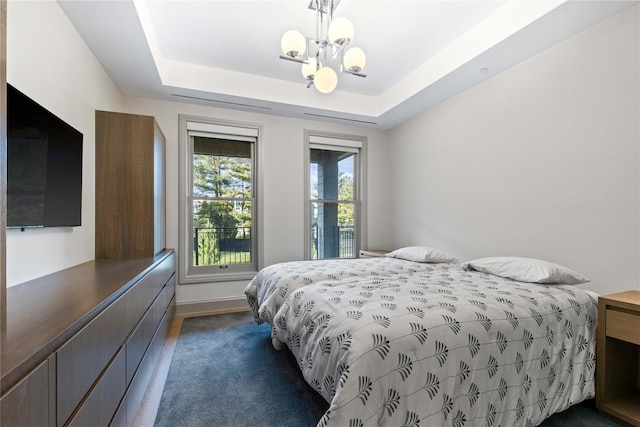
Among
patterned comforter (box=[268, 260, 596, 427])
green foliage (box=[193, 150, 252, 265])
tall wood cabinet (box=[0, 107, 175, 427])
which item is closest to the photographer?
tall wood cabinet (box=[0, 107, 175, 427])

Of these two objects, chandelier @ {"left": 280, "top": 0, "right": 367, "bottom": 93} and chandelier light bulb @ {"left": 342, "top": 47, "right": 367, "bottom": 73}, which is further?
chandelier light bulb @ {"left": 342, "top": 47, "right": 367, "bottom": 73}

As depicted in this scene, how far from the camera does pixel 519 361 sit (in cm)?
148

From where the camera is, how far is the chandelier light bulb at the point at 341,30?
190 cm

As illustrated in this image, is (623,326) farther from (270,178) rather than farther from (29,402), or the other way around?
(270,178)

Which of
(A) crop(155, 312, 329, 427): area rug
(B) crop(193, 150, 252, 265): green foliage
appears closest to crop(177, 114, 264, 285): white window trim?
(B) crop(193, 150, 252, 265): green foliage

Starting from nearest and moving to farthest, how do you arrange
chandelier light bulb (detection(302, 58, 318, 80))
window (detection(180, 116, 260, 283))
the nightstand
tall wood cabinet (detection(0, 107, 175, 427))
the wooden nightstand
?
tall wood cabinet (detection(0, 107, 175, 427))
the wooden nightstand
chandelier light bulb (detection(302, 58, 318, 80))
window (detection(180, 116, 260, 283))
the nightstand

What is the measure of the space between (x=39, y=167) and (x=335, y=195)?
343 cm

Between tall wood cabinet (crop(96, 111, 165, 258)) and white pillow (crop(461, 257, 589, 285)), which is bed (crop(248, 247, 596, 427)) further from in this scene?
tall wood cabinet (crop(96, 111, 165, 258))

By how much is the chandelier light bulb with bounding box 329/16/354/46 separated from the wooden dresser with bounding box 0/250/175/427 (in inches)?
77.8

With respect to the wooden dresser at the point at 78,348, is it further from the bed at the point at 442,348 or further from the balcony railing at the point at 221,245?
the balcony railing at the point at 221,245

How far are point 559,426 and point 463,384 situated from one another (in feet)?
2.81

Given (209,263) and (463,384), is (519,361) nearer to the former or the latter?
(463,384)

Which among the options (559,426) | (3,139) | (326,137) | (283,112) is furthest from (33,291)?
(326,137)

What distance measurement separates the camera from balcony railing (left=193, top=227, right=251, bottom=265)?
377 centimetres
